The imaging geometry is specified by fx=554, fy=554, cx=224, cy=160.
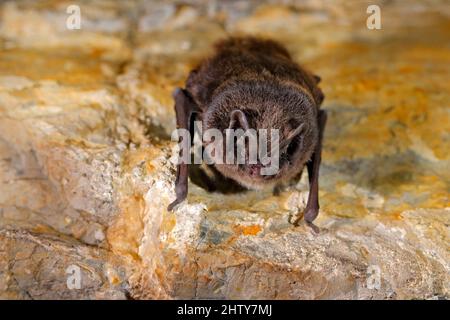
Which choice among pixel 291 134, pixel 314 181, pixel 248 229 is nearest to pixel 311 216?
pixel 314 181

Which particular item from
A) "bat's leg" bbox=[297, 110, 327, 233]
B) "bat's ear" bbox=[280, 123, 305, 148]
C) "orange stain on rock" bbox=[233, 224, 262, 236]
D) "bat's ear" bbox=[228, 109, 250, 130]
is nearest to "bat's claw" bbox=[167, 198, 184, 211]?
"orange stain on rock" bbox=[233, 224, 262, 236]

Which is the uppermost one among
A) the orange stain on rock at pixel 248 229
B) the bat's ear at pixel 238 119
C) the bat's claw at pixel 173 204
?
the bat's ear at pixel 238 119

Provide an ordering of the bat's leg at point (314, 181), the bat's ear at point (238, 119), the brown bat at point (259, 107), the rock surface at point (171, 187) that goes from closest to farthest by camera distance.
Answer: the rock surface at point (171, 187)
the bat's ear at point (238, 119)
the brown bat at point (259, 107)
the bat's leg at point (314, 181)

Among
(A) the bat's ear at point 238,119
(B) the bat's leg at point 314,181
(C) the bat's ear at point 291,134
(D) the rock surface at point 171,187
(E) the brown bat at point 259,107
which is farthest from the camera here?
(B) the bat's leg at point 314,181

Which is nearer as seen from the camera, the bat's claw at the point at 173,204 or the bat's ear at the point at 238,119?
the bat's ear at the point at 238,119

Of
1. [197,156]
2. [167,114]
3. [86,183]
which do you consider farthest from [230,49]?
[86,183]

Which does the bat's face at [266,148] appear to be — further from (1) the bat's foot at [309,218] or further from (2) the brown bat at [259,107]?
(1) the bat's foot at [309,218]

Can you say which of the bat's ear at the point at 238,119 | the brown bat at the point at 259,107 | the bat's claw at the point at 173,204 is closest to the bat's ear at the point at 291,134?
the brown bat at the point at 259,107
